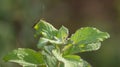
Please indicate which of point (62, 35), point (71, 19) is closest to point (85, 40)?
point (62, 35)

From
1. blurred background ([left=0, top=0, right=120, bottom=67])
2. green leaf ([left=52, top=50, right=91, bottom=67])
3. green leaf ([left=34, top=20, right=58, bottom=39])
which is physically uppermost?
blurred background ([left=0, top=0, right=120, bottom=67])

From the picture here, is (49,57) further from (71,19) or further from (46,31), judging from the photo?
(71,19)

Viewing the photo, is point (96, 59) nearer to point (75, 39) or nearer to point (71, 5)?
point (71, 5)

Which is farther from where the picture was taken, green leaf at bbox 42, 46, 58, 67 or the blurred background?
the blurred background

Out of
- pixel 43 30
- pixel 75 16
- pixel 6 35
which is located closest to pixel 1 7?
pixel 6 35

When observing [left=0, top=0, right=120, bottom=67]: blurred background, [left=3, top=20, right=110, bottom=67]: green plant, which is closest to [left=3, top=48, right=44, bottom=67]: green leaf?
[left=3, top=20, right=110, bottom=67]: green plant

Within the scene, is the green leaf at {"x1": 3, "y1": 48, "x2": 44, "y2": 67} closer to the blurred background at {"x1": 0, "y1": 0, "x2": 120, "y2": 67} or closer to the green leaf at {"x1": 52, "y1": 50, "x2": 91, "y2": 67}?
the green leaf at {"x1": 52, "y1": 50, "x2": 91, "y2": 67}
